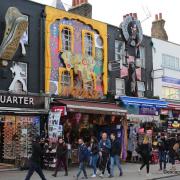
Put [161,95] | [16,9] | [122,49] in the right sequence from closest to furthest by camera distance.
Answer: [16,9] < [122,49] < [161,95]

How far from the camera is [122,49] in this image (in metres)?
29.3

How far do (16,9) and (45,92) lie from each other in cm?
450

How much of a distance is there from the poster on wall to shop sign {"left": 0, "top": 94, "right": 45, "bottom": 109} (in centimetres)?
85

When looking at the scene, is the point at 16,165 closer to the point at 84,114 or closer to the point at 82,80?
the point at 84,114

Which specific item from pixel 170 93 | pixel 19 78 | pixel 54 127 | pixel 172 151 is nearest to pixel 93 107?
pixel 54 127

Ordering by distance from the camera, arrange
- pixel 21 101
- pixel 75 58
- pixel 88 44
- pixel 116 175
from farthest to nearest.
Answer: pixel 88 44
pixel 75 58
pixel 21 101
pixel 116 175

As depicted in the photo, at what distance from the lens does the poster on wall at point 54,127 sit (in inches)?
883

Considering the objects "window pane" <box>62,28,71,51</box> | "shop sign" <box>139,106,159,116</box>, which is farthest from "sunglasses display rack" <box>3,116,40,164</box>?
"shop sign" <box>139,106,159,116</box>

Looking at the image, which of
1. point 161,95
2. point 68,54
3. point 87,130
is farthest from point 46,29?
point 161,95

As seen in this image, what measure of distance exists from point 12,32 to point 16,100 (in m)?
3.14

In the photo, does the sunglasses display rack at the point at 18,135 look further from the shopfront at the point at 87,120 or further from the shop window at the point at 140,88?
the shop window at the point at 140,88

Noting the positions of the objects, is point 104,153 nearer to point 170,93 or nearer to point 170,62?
point 170,93

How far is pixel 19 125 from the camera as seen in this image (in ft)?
75.5

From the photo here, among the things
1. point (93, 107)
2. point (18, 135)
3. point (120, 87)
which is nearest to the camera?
point (18, 135)
